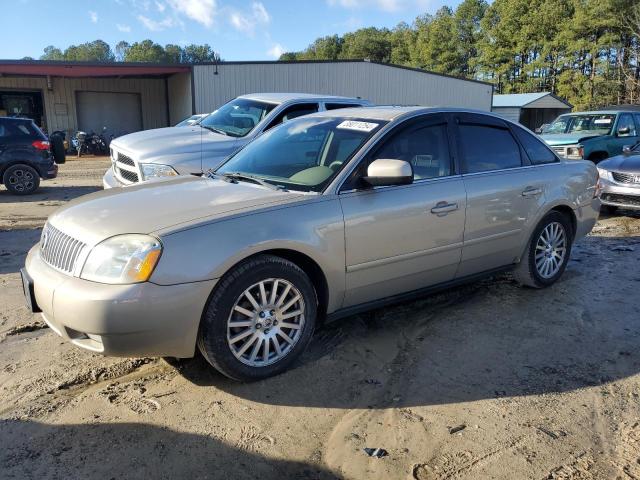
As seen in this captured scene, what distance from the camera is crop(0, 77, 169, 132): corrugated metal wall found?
24703mm

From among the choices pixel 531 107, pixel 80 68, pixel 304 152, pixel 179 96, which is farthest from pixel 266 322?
pixel 531 107

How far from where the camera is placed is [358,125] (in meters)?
4.18

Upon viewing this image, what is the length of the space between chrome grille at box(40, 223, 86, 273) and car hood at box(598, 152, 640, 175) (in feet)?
28.1

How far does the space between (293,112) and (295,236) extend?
4742 millimetres

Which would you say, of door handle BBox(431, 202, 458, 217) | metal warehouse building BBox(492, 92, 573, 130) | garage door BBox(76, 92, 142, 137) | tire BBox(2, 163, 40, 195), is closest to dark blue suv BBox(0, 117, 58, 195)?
tire BBox(2, 163, 40, 195)

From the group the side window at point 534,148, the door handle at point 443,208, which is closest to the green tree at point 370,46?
the side window at point 534,148

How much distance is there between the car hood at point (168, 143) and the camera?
22.2 feet

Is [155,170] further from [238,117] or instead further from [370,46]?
[370,46]

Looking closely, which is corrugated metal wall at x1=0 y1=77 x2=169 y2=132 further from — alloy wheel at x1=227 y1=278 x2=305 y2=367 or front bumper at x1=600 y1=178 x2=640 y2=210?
alloy wheel at x1=227 y1=278 x2=305 y2=367

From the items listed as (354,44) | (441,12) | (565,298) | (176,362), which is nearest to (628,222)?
(565,298)

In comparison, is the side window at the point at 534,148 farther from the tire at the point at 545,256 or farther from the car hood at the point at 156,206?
the car hood at the point at 156,206

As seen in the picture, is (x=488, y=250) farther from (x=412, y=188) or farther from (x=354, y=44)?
(x=354, y=44)

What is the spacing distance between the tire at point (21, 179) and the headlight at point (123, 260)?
32.9 feet

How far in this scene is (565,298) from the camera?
509 cm
